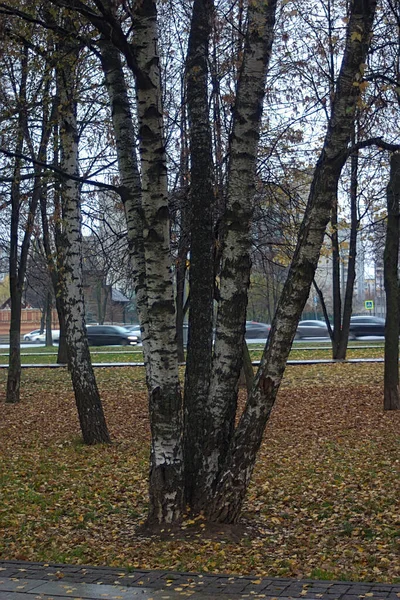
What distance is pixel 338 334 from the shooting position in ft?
81.4

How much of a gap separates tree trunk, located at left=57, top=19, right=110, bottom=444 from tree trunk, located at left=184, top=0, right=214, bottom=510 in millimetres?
3978

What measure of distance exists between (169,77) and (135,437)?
677cm

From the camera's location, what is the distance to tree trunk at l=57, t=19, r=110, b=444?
11.5 metres

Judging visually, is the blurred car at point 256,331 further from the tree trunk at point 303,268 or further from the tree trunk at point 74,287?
the tree trunk at point 303,268

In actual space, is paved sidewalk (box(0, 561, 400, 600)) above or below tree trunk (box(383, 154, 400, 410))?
below

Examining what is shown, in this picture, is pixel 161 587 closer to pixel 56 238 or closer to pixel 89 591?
pixel 89 591

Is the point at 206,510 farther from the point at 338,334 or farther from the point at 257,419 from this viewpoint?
the point at 338,334

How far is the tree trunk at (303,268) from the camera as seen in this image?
22.1ft

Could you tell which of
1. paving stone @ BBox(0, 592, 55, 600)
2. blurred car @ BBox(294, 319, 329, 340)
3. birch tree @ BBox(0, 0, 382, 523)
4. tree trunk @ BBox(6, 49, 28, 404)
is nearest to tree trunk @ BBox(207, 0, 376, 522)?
birch tree @ BBox(0, 0, 382, 523)

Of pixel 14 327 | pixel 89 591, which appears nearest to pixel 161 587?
pixel 89 591

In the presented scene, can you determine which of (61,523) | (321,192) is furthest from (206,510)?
(321,192)

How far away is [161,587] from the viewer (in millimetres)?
5449

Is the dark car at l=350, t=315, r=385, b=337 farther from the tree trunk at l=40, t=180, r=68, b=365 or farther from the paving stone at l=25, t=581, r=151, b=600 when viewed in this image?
the paving stone at l=25, t=581, r=151, b=600

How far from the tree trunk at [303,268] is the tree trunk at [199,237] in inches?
22.3
